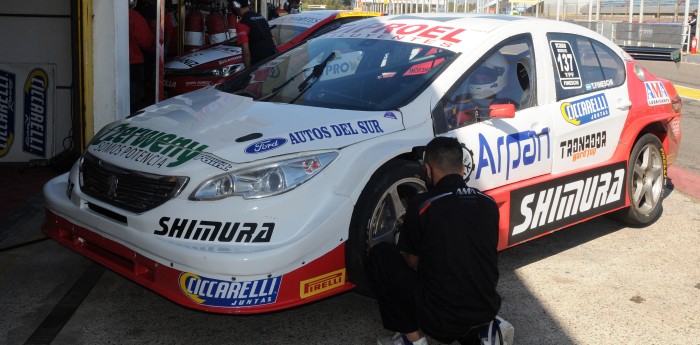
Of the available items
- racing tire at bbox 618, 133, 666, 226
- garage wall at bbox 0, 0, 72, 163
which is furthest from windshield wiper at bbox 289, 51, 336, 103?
garage wall at bbox 0, 0, 72, 163

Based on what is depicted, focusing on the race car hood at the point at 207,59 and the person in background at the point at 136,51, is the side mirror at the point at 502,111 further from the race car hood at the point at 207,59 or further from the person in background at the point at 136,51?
the race car hood at the point at 207,59

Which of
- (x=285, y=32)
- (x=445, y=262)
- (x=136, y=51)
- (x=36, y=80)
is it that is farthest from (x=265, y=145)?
(x=285, y=32)

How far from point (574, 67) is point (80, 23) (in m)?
4.17

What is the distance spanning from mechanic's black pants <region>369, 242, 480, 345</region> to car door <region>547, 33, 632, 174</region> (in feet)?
5.62

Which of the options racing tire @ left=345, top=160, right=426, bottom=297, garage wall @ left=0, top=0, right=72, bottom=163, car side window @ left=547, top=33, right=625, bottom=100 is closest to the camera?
racing tire @ left=345, top=160, right=426, bottom=297

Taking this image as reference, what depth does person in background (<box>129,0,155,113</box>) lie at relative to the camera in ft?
28.0

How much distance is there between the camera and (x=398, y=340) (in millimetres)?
3623

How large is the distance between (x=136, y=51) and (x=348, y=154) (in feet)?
17.8

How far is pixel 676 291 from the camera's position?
4.65 m

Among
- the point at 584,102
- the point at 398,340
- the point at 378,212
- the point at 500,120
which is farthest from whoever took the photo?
the point at 584,102

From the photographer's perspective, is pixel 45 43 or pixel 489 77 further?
pixel 45 43

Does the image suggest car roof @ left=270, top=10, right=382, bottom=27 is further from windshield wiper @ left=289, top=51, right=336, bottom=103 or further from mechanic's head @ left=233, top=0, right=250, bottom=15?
windshield wiper @ left=289, top=51, right=336, bottom=103

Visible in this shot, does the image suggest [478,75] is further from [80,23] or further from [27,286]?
[80,23]

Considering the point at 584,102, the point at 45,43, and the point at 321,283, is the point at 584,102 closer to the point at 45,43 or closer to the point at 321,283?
the point at 321,283
